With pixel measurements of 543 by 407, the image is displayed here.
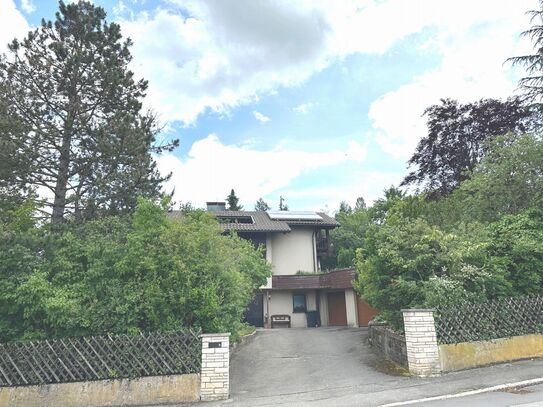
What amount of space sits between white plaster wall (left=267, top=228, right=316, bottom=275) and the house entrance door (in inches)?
81.9

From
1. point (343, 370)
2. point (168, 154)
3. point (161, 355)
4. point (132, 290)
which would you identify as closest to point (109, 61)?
point (168, 154)

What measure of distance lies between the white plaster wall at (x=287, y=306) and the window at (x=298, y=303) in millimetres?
189

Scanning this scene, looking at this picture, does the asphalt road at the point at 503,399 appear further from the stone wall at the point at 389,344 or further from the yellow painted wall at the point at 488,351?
the stone wall at the point at 389,344

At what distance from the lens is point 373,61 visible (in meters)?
14.0

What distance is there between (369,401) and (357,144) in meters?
13.2

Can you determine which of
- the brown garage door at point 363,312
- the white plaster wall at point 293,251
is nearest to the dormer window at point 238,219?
the white plaster wall at point 293,251

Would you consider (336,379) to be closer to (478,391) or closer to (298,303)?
(478,391)

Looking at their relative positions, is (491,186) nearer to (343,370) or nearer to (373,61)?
(373,61)

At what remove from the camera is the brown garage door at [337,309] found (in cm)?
2164

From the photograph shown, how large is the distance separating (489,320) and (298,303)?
14.9m

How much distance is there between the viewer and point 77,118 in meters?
11.7

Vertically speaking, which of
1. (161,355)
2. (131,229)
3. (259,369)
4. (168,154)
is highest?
(168,154)

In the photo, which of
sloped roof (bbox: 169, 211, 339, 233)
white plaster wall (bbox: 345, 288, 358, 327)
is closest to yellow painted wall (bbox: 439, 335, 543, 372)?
white plaster wall (bbox: 345, 288, 358, 327)

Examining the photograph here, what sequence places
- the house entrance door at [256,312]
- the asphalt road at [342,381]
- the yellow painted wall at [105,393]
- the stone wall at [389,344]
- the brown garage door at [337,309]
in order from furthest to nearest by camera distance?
the house entrance door at [256,312] → the brown garage door at [337,309] → the stone wall at [389,344] → the yellow painted wall at [105,393] → the asphalt road at [342,381]
